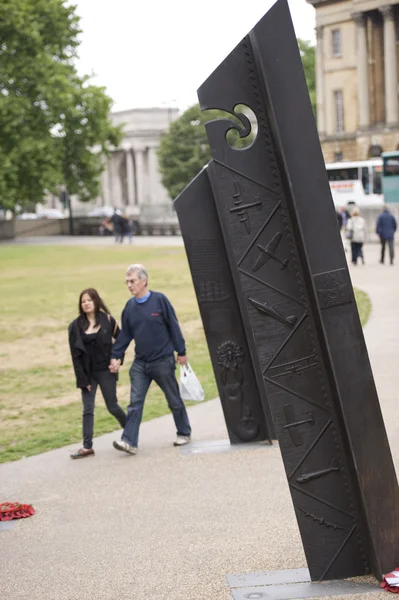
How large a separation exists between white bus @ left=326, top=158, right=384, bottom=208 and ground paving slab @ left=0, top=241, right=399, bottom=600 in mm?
59431

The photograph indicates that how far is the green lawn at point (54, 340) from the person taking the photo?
44.5ft

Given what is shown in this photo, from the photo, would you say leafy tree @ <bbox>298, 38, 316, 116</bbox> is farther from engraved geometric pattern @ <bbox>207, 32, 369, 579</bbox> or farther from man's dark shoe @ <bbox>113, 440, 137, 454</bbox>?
engraved geometric pattern @ <bbox>207, 32, 369, 579</bbox>

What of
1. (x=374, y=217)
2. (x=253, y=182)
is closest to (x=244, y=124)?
(x=253, y=182)

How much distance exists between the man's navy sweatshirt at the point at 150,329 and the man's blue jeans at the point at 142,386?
0.09 m

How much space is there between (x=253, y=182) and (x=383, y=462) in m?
1.60

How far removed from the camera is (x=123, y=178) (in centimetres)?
15350

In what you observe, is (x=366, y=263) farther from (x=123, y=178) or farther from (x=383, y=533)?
(x=123, y=178)

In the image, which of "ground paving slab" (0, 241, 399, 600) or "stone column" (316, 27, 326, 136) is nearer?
"ground paving slab" (0, 241, 399, 600)

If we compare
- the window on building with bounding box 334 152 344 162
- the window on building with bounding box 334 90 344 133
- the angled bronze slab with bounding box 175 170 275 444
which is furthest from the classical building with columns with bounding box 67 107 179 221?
the angled bronze slab with bounding box 175 170 275 444

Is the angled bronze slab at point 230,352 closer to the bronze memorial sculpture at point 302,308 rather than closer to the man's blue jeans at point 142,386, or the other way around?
the man's blue jeans at point 142,386

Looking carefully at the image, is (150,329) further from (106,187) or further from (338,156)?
(106,187)

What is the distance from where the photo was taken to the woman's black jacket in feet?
36.7

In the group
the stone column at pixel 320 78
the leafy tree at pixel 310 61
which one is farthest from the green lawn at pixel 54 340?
the leafy tree at pixel 310 61

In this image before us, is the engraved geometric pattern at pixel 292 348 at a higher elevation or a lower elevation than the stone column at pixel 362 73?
lower
